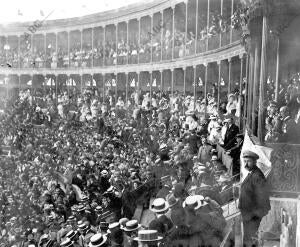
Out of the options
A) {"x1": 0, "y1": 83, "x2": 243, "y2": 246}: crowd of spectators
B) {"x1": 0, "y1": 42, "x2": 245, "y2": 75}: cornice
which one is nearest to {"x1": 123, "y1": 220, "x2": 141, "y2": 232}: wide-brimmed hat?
{"x1": 0, "y1": 83, "x2": 243, "y2": 246}: crowd of spectators

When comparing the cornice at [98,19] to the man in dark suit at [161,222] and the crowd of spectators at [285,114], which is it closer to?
the crowd of spectators at [285,114]

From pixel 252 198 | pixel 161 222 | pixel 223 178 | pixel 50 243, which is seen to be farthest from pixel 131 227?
pixel 50 243

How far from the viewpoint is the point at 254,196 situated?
568 cm

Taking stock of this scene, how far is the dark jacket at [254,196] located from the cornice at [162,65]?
24.8 ft

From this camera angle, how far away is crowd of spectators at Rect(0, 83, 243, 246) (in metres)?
5.74

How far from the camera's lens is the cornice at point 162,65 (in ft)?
46.4

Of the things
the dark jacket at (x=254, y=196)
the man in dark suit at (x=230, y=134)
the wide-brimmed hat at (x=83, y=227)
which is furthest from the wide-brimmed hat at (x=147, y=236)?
the man in dark suit at (x=230, y=134)

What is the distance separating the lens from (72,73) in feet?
90.9

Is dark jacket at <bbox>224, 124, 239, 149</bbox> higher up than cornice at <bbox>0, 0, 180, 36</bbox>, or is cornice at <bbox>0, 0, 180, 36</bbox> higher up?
cornice at <bbox>0, 0, 180, 36</bbox>

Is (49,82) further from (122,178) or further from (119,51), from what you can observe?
(122,178)

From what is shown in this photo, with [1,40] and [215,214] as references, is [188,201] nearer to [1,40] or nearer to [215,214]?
[215,214]

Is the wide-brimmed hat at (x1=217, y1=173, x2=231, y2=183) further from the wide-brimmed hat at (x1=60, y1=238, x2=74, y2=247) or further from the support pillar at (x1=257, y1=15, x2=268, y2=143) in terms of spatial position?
the wide-brimmed hat at (x1=60, y1=238, x2=74, y2=247)

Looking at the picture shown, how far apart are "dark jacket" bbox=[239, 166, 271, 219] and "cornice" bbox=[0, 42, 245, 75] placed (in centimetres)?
757

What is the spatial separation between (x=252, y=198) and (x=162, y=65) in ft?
50.8
